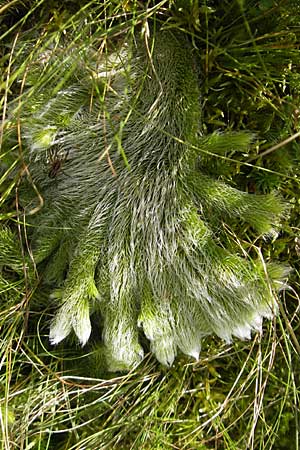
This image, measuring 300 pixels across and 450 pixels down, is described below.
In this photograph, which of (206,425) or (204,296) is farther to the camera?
(206,425)

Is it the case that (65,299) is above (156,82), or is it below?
below

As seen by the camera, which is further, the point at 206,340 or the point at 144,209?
the point at 206,340

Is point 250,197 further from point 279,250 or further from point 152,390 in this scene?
point 152,390

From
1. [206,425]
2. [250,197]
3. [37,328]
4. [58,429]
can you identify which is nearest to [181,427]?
[206,425]

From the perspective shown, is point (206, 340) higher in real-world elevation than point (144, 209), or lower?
lower
